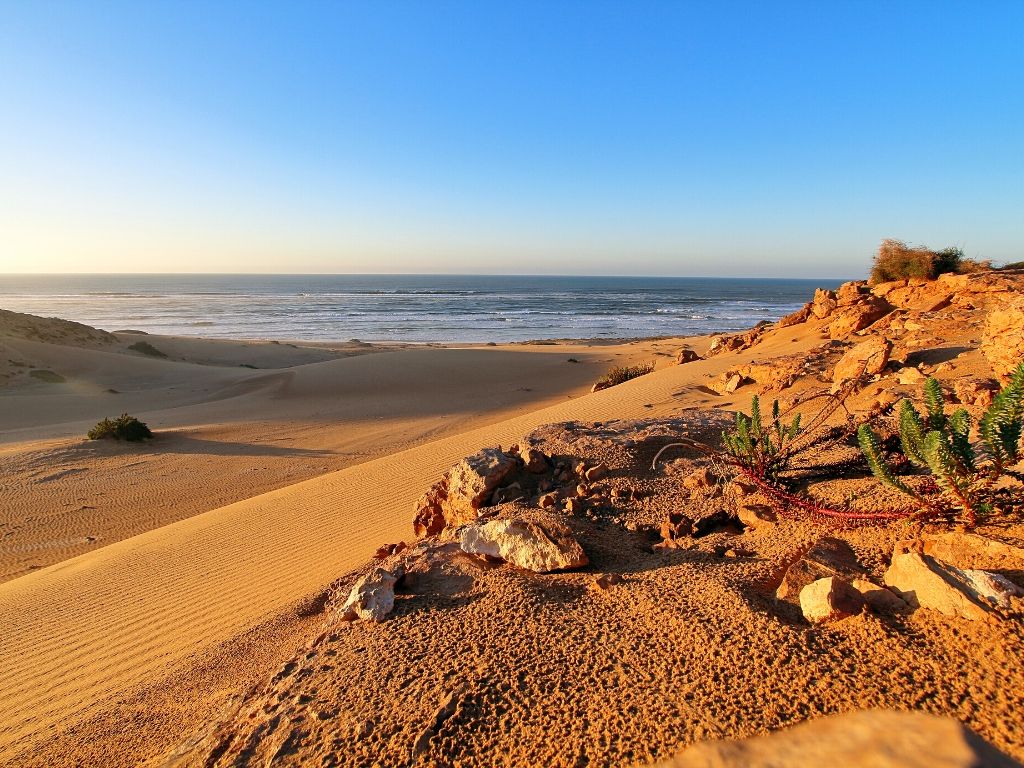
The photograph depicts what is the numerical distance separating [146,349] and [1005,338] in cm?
2987

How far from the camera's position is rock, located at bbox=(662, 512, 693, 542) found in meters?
3.27

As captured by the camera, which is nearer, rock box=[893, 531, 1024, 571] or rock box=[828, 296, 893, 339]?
rock box=[893, 531, 1024, 571]

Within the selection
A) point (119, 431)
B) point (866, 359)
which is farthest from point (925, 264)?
point (119, 431)

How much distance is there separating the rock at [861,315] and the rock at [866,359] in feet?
15.2

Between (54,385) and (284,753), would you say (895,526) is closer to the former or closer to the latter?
(284,753)

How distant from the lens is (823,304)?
1489cm

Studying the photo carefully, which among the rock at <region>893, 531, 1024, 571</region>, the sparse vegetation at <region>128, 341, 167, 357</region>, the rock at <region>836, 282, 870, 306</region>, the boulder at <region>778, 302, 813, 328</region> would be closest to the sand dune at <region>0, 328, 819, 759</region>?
the rock at <region>893, 531, 1024, 571</region>

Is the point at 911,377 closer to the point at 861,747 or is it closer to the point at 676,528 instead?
the point at 676,528

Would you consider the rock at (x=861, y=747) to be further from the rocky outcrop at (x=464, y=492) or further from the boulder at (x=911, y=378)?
the boulder at (x=911, y=378)

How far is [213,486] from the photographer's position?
898cm

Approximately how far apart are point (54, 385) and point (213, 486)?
13.7 m

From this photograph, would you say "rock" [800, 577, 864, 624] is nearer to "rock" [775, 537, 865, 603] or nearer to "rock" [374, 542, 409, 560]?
"rock" [775, 537, 865, 603]

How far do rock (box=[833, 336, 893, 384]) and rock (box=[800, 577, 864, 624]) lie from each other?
5.67 metres

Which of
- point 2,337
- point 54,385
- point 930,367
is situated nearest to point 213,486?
point 930,367
